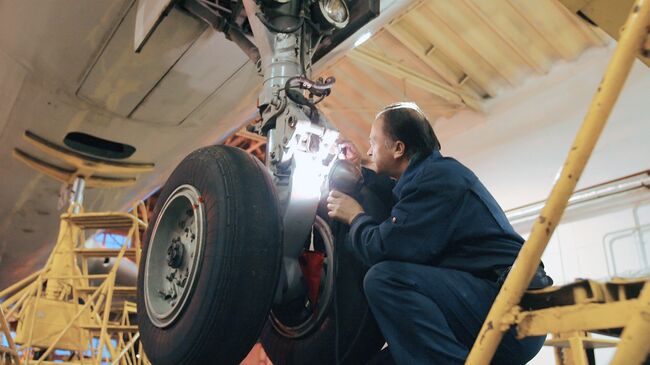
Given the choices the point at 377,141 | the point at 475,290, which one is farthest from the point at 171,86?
the point at 475,290

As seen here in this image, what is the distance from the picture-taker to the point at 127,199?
5.48 m

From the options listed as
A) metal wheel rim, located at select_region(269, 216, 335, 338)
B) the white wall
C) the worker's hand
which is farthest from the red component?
the white wall

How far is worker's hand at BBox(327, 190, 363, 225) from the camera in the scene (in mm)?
1935

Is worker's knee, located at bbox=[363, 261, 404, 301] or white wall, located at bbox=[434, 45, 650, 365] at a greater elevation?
white wall, located at bbox=[434, 45, 650, 365]

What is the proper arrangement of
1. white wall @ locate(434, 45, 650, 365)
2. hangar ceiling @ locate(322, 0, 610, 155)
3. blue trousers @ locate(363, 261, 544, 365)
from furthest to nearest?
hangar ceiling @ locate(322, 0, 610, 155) < white wall @ locate(434, 45, 650, 365) < blue trousers @ locate(363, 261, 544, 365)

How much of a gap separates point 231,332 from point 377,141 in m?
0.87

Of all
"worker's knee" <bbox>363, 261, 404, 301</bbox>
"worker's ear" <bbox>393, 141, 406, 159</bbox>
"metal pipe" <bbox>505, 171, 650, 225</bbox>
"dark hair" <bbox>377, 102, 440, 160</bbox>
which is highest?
→ "metal pipe" <bbox>505, 171, 650, 225</bbox>

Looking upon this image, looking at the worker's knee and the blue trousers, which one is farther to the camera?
the worker's knee

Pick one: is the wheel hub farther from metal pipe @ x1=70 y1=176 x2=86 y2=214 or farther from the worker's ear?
metal pipe @ x1=70 y1=176 x2=86 y2=214

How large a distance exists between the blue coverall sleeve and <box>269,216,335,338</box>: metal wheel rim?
0.39 metres

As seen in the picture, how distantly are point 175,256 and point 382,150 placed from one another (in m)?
0.84

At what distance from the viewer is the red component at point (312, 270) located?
7.00 ft

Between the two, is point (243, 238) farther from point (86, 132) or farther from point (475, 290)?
point (86, 132)

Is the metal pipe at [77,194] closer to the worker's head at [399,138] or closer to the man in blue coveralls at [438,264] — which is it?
the worker's head at [399,138]
